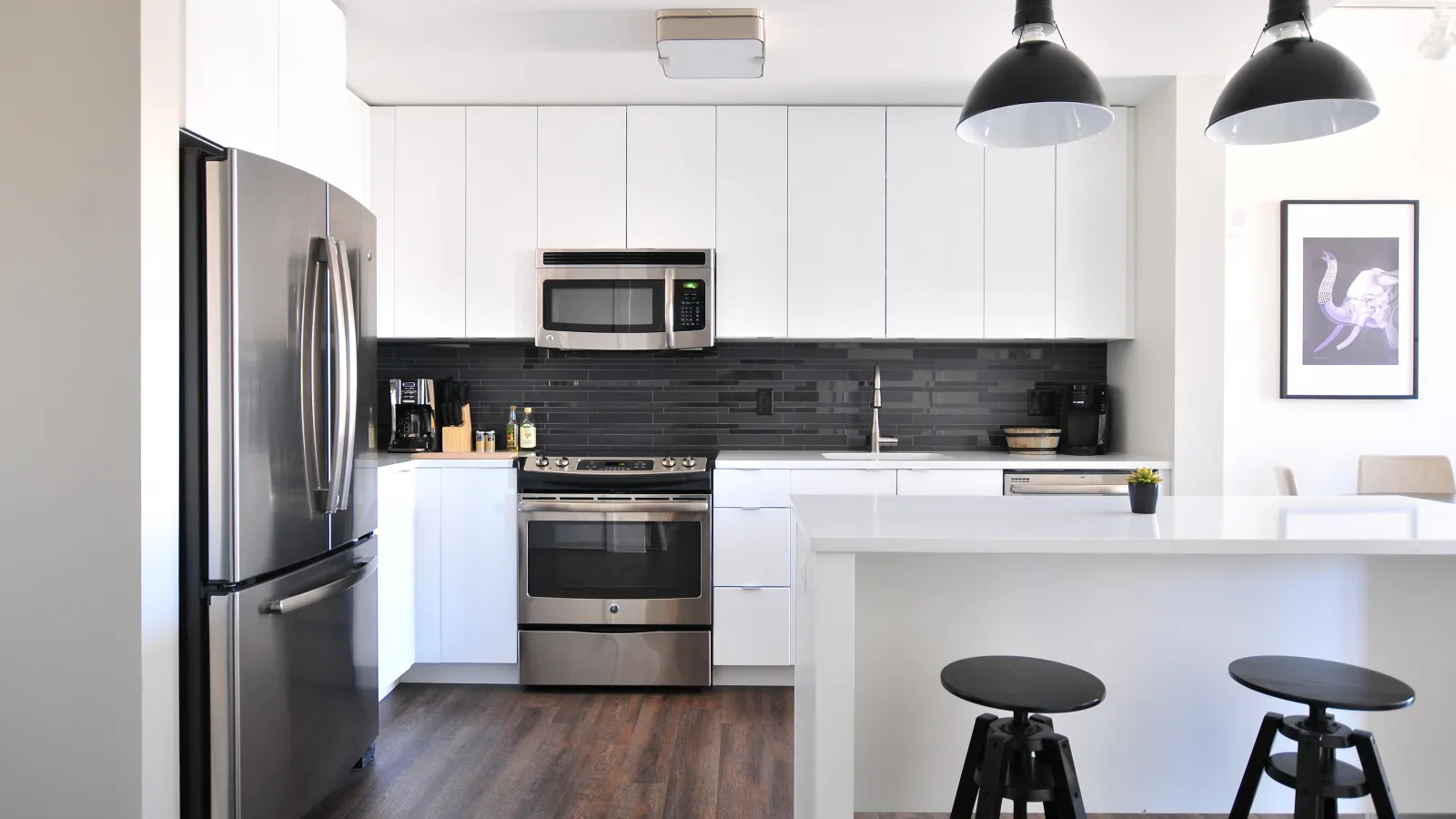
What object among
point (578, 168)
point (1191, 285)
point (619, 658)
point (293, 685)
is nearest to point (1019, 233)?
point (1191, 285)

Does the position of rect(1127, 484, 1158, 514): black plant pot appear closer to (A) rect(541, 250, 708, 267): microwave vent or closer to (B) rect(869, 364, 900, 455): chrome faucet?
(B) rect(869, 364, 900, 455): chrome faucet

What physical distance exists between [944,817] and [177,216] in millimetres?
2416

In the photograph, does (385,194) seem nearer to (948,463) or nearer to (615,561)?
(615,561)

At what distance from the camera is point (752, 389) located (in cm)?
421

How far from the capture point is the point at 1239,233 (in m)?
4.01

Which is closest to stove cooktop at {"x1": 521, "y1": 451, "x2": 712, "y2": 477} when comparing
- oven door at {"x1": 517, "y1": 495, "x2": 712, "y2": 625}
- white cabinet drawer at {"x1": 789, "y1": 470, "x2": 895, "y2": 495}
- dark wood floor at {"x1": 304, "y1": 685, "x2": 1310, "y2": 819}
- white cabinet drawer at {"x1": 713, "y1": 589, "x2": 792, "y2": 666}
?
oven door at {"x1": 517, "y1": 495, "x2": 712, "y2": 625}

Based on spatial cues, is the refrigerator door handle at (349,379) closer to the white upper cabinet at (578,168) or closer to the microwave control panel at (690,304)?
the white upper cabinet at (578,168)

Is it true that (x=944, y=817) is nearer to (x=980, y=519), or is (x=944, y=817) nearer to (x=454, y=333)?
(x=980, y=519)

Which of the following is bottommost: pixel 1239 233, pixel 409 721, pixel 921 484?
pixel 409 721

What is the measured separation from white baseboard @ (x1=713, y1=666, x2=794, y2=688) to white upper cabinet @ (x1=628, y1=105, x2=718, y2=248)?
71.6 inches

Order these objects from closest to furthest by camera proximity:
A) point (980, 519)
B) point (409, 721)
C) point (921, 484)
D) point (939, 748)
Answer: point (980, 519) < point (939, 748) < point (409, 721) < point (921, 484)

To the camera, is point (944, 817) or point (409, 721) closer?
point (944, 817)

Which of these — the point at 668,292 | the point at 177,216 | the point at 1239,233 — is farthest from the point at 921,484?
the point at 177,216

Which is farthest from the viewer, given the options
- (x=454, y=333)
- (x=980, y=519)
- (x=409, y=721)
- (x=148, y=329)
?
(x=454, y=333)
